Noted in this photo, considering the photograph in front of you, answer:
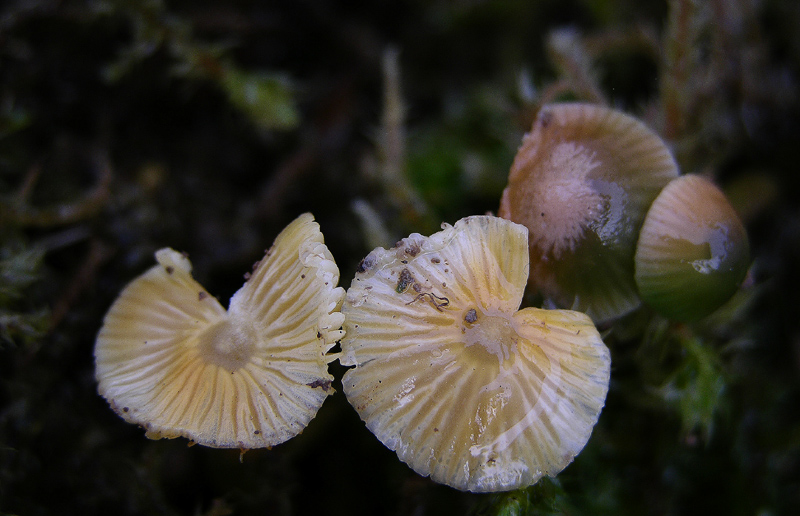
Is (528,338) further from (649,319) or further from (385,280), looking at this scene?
(649,319)

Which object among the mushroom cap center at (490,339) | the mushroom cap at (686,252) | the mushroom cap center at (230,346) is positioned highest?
the mushroom cap center at (230,346)

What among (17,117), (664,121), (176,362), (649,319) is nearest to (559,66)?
(664,121)

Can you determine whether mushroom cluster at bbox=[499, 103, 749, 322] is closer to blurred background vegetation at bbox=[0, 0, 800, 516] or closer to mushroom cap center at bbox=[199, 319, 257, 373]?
blurred background vegetation at bbox=[0, 0, 800, 516]

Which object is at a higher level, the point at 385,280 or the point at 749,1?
the point at 385,280

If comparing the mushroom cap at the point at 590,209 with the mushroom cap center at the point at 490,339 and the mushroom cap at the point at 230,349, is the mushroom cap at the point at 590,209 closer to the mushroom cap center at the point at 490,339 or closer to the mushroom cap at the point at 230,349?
the mushroom cap center at the point at 490,339

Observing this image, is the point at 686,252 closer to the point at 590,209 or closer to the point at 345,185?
the point at 590,209

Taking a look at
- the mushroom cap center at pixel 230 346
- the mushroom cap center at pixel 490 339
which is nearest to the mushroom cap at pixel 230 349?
the mushroom cap center at pixel 230 346
